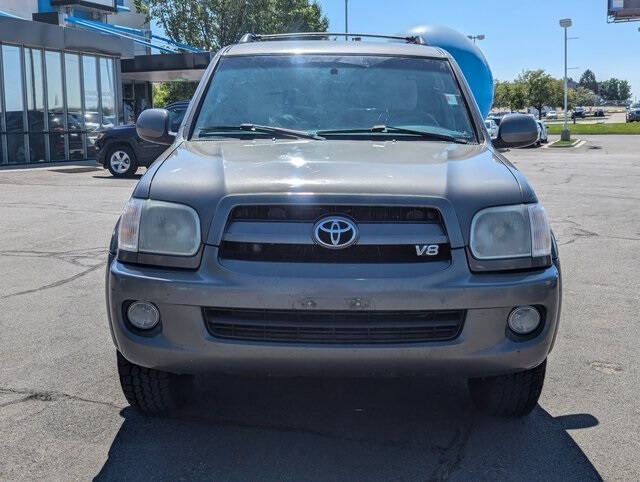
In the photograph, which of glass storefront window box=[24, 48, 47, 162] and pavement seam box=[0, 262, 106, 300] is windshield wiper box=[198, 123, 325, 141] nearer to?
pavement seam box=[0, 262, 106, 300]

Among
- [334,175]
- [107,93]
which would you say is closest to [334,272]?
[334,175]

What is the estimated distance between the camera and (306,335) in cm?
325

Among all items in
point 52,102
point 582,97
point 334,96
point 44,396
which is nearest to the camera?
point 44,396

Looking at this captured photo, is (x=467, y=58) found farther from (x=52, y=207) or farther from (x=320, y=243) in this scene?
(x=320, y=243)

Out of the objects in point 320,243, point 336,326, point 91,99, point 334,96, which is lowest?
point 336,326

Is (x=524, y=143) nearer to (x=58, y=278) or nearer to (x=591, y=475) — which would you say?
(x=591, y=475)

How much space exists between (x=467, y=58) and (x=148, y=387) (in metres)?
13.1

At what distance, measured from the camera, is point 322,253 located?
3.25m

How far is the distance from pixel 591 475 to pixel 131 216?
7.22 feet

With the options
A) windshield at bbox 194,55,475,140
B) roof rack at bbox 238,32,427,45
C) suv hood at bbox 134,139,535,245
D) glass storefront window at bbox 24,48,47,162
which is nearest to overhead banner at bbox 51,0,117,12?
glass storefront window at bbox 24,48,47,162

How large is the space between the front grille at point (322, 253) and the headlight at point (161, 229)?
0.16 metres

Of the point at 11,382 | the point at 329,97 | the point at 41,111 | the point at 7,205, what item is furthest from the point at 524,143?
the point at 41,111

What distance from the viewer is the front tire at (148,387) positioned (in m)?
3.68

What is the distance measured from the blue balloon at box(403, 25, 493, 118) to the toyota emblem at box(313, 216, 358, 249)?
1249cm
